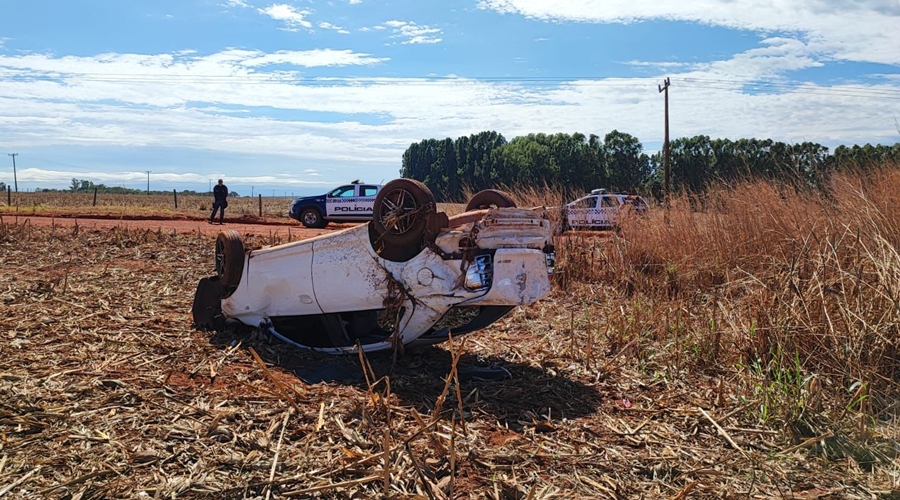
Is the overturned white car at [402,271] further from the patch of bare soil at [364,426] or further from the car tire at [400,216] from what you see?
the patch of bare soil at [364,426]

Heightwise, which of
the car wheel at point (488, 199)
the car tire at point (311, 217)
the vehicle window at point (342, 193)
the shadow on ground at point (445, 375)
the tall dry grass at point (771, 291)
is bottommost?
the shadow on ground at point (445, 375)

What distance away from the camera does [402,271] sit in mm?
5289

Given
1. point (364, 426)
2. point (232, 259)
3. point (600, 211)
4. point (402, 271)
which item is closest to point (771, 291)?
point (402, 271)

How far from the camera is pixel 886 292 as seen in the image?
4.96 m

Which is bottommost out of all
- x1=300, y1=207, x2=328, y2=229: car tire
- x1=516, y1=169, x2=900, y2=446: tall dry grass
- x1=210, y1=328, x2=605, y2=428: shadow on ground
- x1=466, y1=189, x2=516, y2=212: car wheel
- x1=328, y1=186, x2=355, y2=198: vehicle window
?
x1=210, y1=328, x2=605, y2=428: shadow on ground

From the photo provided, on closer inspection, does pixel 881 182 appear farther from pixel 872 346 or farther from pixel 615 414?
pixel 615 414

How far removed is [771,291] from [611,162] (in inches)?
2121

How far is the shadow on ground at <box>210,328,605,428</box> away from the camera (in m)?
4.70

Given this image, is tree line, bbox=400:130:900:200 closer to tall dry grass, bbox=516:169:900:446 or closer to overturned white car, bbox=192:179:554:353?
tall dry grass, bbox=516:169:900:446

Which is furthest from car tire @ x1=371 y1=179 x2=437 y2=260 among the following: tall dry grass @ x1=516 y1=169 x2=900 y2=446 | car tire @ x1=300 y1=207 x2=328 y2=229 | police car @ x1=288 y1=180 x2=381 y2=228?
car tire @ x1=300 y1=207 x2=328 y2=229

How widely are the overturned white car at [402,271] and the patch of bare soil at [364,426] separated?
33 cm

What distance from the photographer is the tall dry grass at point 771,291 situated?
15.4ft

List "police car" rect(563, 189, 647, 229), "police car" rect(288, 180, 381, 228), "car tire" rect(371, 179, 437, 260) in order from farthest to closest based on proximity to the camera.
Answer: "police car" rect(288, 180, 381, 228) → "police car" rect(563, 189, 647, 229) → "car tire" rect(371, 179, 437, 260)

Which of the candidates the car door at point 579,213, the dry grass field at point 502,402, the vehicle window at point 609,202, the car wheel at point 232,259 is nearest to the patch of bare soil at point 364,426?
the dry grass field at point 502,402
